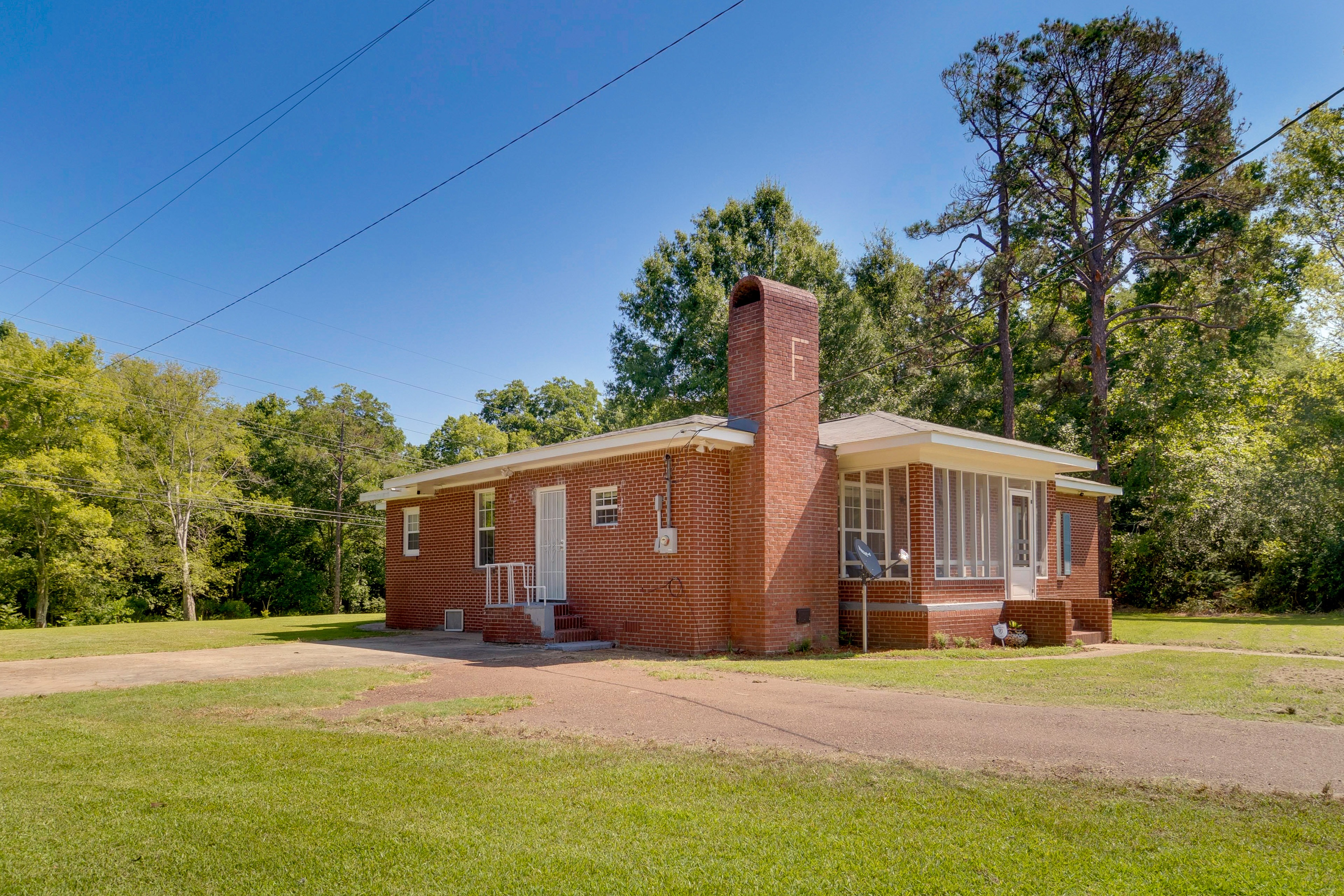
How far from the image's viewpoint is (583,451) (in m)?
13.9

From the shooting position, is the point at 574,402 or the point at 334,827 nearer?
the point at 334,827

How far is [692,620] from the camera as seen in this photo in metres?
12.4

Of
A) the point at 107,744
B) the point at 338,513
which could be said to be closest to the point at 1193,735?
the point at 107,744

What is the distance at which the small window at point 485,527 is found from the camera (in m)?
17.2

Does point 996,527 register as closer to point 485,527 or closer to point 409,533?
point 485,527

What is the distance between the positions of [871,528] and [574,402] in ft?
115

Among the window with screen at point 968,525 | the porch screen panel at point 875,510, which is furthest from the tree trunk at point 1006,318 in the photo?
the porch screen panel at point 875,510

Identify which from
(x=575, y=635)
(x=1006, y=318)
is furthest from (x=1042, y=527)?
(x=1006, y=318)

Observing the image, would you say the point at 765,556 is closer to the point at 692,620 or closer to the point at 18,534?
the point at 692,620

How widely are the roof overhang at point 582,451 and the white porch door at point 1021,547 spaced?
584cm

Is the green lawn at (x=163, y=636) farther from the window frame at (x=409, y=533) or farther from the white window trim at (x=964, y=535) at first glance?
the white window trim at (x=964, y=535)

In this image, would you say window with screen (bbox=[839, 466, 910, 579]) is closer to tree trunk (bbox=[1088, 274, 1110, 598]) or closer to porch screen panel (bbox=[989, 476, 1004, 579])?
porch screen panel (bbox=[989, 476, 1004, 579])

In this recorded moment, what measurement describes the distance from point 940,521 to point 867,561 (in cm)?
200

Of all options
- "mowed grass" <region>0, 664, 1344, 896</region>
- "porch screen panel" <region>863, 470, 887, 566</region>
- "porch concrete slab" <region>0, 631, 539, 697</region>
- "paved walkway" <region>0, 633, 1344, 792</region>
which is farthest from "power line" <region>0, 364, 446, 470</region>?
"mowed grass" <region>0, 664, 1344, 896</region>
